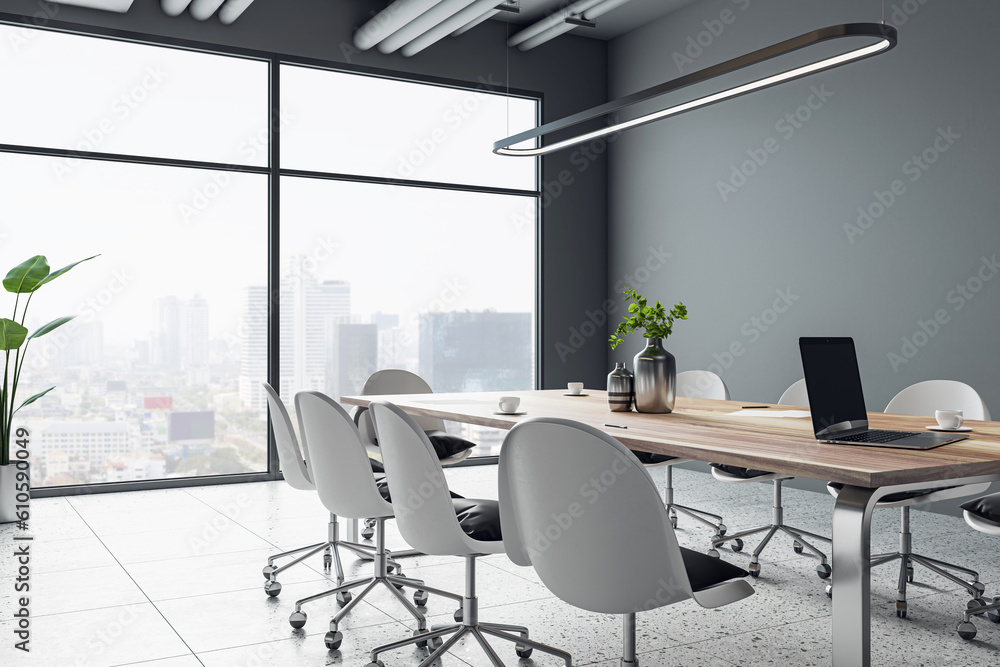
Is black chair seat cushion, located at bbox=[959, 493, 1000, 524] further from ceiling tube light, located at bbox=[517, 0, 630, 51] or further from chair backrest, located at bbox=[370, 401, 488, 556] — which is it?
ceiling tube light, located at bbox=[517, 0, 630, 51]

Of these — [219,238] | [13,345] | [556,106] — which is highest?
[556,106]

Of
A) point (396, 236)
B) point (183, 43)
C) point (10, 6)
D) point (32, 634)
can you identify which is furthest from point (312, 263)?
point (32, 634)

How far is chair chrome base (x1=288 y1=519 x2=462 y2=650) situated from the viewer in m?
2.85

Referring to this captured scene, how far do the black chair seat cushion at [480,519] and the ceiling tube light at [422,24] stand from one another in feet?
12.4

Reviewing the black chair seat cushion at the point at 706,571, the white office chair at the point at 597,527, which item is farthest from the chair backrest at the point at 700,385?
the white office chair at the point at 597,527

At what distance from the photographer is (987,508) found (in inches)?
107

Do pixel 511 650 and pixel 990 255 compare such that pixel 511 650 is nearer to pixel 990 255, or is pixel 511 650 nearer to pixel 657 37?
pixel 990 255

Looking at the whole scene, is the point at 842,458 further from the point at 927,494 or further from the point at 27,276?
the point at 27,276

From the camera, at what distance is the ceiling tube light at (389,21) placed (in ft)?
18.5

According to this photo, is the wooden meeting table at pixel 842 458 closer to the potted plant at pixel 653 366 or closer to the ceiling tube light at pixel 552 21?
the potted plant at pixel 653 366

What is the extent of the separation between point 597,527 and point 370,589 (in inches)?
58.4

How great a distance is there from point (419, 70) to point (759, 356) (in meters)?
3.38

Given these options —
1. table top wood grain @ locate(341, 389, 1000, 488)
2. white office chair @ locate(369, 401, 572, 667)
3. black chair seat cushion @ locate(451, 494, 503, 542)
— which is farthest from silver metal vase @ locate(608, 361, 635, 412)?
white office chair @ locate(369, 401, 572, 667)

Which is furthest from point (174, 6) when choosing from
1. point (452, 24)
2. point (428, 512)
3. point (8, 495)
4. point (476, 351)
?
point (428, 512)
